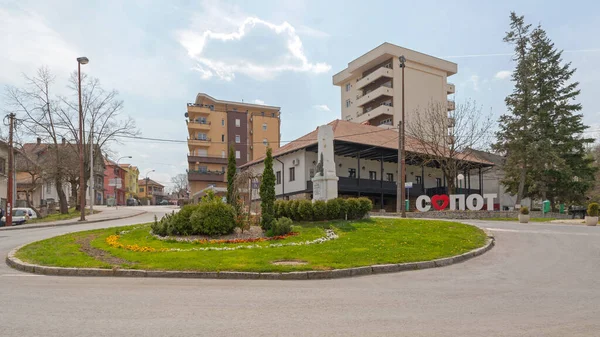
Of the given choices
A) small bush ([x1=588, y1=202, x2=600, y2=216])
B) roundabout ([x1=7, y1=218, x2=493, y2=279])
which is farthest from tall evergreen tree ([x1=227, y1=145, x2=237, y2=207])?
small bush ([x1=588, y1=202, x2=600, y2=216])

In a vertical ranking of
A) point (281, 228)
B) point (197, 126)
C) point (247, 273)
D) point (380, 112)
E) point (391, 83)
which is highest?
point (391, 83)

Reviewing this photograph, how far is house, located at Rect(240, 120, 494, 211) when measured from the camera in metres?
38.8

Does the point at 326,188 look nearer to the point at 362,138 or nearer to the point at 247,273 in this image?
the point at 247,273

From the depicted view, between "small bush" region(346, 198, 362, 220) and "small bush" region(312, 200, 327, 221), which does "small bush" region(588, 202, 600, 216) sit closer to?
"small bush" region(346, 198, 362, 220)

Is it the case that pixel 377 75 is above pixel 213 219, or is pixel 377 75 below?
above

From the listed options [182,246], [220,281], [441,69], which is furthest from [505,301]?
[441,69]

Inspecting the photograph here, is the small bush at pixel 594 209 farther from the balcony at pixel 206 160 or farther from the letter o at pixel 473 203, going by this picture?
the balcony at pixel 206 160

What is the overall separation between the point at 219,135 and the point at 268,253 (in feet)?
219

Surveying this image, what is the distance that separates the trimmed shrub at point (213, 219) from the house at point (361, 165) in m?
20.1

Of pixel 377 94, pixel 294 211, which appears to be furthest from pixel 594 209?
pixel 377 94

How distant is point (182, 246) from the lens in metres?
13.9

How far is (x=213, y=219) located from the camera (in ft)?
51.5

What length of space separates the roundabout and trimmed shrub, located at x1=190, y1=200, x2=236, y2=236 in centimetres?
89

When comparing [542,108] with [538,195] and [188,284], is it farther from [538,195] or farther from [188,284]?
[188,284]
